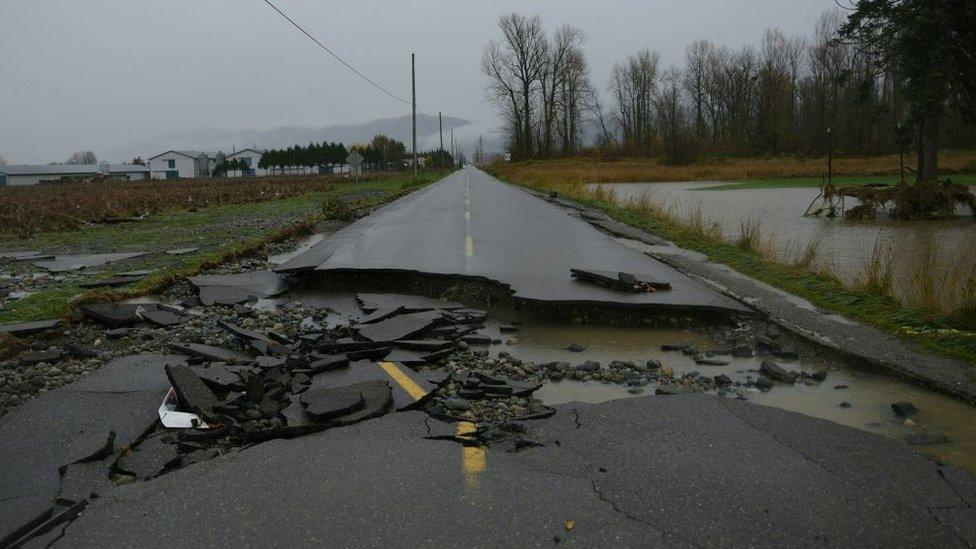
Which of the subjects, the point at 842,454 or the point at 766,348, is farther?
the point at 766,348

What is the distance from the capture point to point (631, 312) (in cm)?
841

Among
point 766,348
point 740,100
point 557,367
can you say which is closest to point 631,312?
point 766,348

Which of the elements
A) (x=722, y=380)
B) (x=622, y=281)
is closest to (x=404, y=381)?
(x=722, y=380)

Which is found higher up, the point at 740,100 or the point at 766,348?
the point at 740,100

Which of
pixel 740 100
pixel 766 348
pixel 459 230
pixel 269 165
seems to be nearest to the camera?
pixel 766 348

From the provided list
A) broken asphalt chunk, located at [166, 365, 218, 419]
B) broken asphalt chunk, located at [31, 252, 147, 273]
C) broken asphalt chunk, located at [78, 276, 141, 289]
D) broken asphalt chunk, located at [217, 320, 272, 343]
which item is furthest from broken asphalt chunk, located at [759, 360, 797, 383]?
broken asphalt chunk, located at [31, 252, 147, 273]

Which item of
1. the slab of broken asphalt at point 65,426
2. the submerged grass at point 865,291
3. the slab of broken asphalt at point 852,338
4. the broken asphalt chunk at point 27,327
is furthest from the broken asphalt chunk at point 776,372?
the broken asphalt chunk at point 27,327

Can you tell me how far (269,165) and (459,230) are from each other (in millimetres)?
138442

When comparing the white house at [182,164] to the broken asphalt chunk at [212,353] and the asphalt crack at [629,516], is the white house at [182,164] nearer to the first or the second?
the broken asphalt chunk at [212,353]

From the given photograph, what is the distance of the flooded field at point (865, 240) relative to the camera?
1105 centimetres

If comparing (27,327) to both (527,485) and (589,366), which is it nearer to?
(589,366)

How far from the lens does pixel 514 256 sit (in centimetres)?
1254

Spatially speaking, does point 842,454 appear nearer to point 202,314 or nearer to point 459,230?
point 202,314

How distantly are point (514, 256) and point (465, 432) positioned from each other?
7946mm
